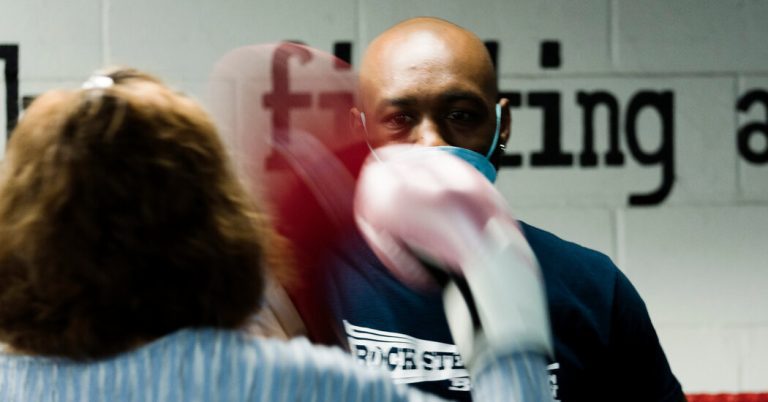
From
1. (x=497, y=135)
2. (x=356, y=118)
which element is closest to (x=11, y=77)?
(x=356, y=118)

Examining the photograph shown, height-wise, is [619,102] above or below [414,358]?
above

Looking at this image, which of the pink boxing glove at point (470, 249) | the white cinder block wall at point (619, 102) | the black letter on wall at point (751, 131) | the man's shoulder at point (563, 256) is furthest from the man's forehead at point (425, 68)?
the black letter on wall at point (751, 131)

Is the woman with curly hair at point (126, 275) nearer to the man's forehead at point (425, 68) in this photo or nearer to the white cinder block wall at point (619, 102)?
the man's forehead at point (425, 68)

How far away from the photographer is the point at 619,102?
2082 millimetres

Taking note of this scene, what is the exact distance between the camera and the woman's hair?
2.21ft

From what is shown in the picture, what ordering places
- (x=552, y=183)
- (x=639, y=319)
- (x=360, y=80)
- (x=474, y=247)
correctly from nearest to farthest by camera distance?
(x=474, y=247), (x=639, y=319), (x=360, y=80), (x=552, y=183)

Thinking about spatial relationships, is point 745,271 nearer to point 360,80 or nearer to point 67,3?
point 360,80

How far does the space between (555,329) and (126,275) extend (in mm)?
569

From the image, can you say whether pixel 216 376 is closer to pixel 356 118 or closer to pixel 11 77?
pixel 356 118

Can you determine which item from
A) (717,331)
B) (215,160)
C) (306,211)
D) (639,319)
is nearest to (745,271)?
(717,331)

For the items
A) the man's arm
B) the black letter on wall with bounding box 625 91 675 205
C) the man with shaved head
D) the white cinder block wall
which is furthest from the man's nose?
the black letter on wall with bounding box 625 91 675 205

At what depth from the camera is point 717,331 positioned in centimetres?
208

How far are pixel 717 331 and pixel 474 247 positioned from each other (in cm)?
157

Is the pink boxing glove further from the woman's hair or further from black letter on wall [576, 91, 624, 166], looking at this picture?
black letter on wall [576, 91, 624, 166]
